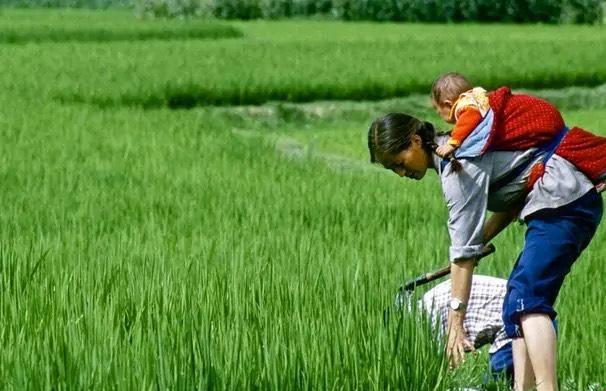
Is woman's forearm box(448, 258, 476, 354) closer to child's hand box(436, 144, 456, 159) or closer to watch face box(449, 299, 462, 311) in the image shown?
watch face box(449, 299, 462, 311)

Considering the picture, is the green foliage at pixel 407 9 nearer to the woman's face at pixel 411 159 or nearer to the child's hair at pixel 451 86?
the child's hair at pixel 451 86

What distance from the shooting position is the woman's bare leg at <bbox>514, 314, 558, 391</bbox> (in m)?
3.03

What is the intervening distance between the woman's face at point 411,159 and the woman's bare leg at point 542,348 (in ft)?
1.35

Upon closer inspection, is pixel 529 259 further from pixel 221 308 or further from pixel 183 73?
pixel 183 73

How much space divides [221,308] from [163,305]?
0.13 m

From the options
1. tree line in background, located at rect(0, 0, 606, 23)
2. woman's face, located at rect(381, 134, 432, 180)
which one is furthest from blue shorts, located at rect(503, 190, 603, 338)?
tree line in background, located at rect(0, 0, 606, 23)

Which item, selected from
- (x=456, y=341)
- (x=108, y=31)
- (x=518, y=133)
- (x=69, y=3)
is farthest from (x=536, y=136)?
(x=69, y=3)

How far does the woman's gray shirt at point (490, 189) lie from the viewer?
3.09 metres

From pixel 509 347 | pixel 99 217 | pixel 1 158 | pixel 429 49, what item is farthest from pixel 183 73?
pixel 509 347

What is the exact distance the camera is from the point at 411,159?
10.3ft

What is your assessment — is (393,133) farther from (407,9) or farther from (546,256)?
(407,9)

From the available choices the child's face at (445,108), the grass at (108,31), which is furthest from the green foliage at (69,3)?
the child's face at (445,108)

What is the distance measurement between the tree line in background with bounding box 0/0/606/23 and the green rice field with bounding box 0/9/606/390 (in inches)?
459

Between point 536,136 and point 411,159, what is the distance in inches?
11.4
